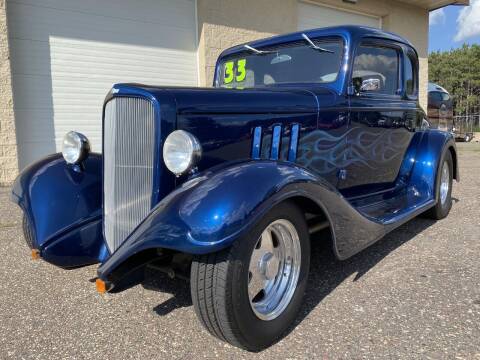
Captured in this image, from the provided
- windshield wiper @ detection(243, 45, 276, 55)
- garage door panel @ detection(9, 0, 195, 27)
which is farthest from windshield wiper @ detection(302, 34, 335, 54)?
garage door panel @ detection(9, 0, 195, 27)

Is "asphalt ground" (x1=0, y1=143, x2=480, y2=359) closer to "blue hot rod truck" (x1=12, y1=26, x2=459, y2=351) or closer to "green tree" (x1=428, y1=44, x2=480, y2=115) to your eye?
"blue hot rod truck" (x1=12, y1=26, x2=459, y2=351)

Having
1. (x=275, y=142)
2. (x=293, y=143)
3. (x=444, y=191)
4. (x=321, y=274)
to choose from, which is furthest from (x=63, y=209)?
(x=444, y=191)

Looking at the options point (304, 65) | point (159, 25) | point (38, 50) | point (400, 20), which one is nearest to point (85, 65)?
point (38, 50)

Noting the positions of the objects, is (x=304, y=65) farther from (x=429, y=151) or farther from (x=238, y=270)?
(x=238, y=270)

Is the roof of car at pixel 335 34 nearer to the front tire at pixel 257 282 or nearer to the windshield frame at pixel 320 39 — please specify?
the windshield frame at pixel 320 39

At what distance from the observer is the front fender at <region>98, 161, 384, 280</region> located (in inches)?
71.5

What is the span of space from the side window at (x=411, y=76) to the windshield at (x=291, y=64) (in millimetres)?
1182

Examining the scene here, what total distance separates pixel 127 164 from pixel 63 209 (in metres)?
0.71

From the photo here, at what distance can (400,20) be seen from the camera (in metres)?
12.2

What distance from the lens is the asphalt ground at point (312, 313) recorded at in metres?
2.12

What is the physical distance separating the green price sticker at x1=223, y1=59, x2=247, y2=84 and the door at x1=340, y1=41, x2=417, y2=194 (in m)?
1.00

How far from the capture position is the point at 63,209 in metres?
2.80

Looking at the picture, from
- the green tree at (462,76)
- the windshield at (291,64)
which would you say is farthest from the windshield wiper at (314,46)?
the green tree at (462,76)

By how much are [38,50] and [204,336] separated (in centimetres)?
620
